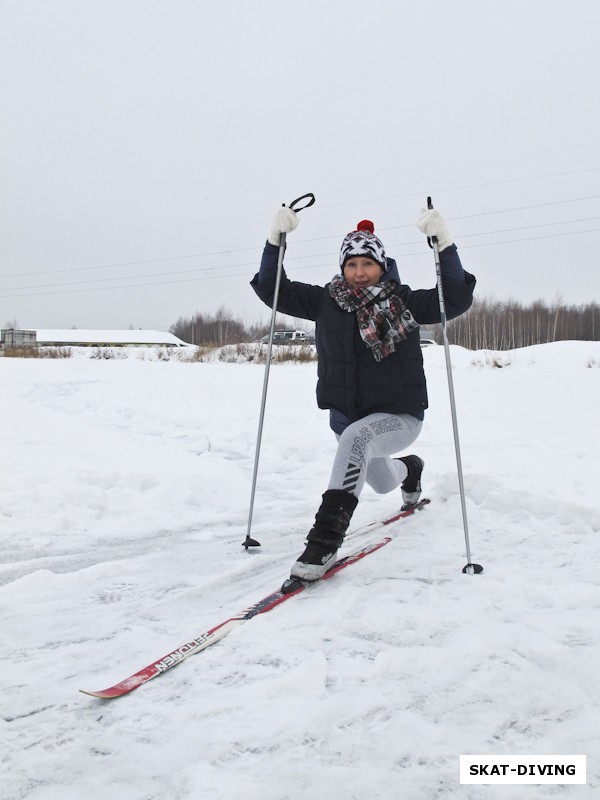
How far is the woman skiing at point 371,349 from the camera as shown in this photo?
3.44 m

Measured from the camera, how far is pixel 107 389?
11.5 metres

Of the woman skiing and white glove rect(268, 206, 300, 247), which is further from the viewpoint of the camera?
white glove rect(268, 206, 300, 247)

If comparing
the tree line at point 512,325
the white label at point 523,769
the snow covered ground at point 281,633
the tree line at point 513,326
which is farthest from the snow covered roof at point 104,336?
the white label at point 523,769

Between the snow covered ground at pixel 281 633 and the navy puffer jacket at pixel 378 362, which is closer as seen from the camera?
the snow covered ground at pixel 281 633

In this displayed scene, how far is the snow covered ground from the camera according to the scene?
5.57ft

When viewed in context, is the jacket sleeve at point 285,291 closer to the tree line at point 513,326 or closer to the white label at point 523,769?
the white label at point 523,769

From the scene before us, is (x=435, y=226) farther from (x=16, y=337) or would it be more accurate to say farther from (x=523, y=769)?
(x=16, y=337)

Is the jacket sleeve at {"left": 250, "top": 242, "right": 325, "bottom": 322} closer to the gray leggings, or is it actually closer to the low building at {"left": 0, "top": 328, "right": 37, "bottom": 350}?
the gray leggings

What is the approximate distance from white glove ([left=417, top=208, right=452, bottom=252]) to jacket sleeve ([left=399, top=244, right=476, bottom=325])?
6cm

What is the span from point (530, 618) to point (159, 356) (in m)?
23.5

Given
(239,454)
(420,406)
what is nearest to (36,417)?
(239,454)

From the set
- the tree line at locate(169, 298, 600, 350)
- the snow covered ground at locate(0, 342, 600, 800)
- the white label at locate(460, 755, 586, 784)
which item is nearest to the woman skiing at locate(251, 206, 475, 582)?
the snow covered ground at locate(0, 342, 600, 800)

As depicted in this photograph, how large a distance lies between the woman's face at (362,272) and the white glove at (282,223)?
20.3 inches

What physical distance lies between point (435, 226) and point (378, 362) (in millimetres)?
910
